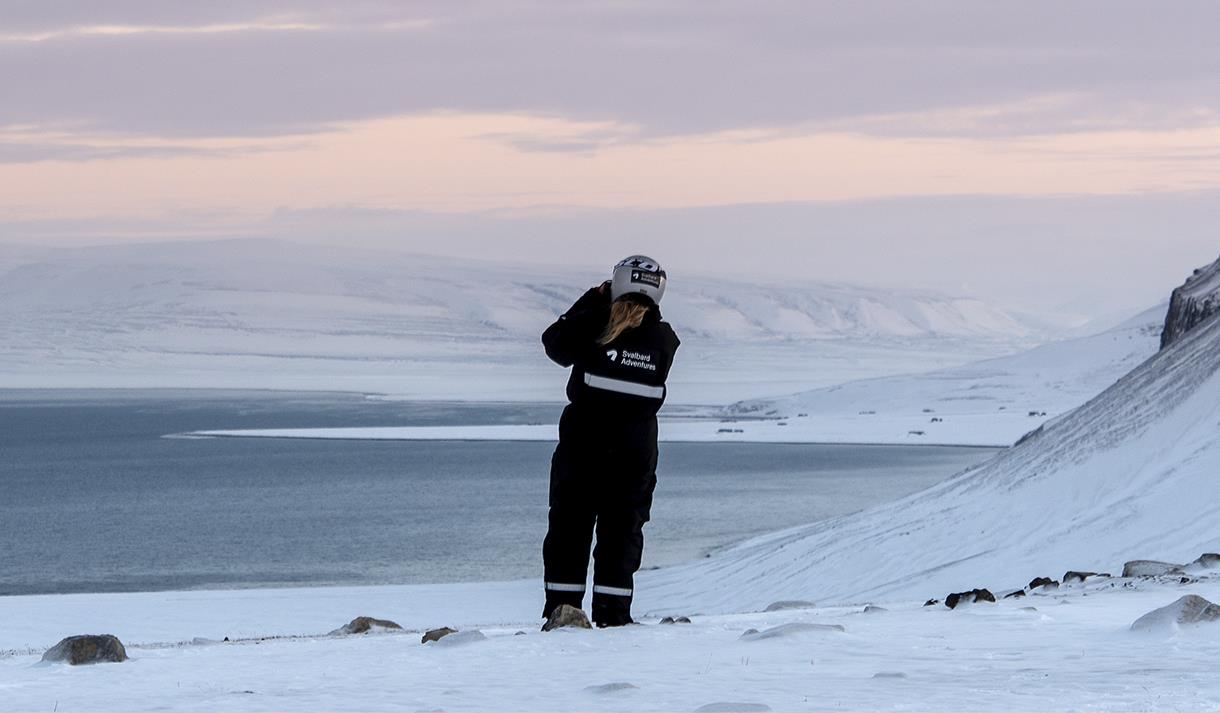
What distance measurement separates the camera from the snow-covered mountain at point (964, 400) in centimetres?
7919

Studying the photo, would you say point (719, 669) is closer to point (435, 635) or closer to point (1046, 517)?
point (435, 635)

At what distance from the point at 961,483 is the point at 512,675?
20.3 m

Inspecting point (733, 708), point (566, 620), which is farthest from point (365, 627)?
point (733, 708)

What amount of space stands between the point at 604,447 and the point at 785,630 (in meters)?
1.20

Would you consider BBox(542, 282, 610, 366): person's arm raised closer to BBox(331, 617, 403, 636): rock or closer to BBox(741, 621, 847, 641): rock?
BBox(741, 621, 847, 641): rock

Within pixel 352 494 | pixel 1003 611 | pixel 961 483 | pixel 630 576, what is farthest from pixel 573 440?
pixel 352 494

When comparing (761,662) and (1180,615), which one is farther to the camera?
(1180,615)

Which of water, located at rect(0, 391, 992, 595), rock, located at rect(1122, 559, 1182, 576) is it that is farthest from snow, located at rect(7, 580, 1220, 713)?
water, located at rect(0, 391, 992, 595)

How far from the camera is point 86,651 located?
630 cm

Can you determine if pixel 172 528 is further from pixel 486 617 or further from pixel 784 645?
pixel 784 645

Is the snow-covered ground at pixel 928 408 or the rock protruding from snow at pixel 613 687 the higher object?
the snow-covered ground at pixel 928 408

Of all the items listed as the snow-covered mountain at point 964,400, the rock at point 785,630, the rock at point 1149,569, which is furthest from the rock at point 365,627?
the snow-covered mountain at point 964,400

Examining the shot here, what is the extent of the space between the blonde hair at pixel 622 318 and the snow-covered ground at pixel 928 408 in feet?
219

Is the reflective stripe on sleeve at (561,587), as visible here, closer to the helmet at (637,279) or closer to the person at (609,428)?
the person at (609,428)
